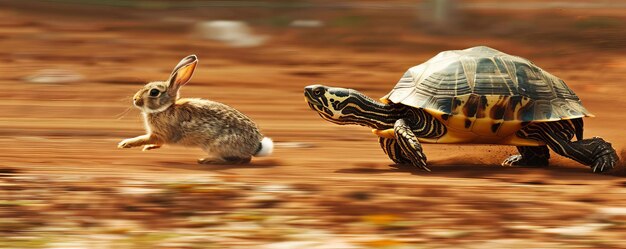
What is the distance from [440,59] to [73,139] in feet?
10.3

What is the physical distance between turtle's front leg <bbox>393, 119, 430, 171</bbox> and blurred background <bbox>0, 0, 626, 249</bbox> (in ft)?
0.33

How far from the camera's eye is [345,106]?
8078 millimetres

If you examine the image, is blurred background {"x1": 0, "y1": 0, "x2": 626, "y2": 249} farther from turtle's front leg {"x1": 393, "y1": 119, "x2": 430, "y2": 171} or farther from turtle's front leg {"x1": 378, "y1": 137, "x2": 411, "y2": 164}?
turtle's front leg {"x1": 378, "y1": 137, "x2": 411, "y2": 164}

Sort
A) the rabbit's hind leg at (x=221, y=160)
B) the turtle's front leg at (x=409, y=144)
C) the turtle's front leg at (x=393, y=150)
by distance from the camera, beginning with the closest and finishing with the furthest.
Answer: the turtle's front leg at (x=409, y=144) < the rabbit's hind leg at (x=221, y=160) < the turtle's front leg at (x=393, y=150)

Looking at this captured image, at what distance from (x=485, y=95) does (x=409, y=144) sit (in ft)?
1.97

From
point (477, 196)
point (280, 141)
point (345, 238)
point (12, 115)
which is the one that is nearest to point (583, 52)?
point (280, 141)

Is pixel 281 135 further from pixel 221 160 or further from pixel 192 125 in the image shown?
pixel 192 125

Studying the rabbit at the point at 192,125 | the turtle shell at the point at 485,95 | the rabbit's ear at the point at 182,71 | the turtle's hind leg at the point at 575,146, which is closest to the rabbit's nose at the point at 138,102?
the rabbit at the point at 192,125

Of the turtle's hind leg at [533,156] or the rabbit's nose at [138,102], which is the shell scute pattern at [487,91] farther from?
the rabbit's nose at [138,102]

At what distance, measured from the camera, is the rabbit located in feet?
26.1

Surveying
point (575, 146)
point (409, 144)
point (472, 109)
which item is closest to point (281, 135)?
point (409, 144)

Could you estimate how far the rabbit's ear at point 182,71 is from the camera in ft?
26.3

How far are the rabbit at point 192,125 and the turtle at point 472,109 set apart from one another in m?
0.53

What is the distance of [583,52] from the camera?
1504 centimetres
